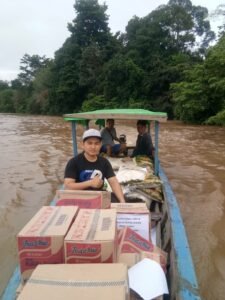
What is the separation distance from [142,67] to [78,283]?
97.0ft

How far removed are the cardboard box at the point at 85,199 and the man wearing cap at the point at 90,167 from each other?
563mm

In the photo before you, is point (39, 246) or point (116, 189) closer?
point (39, 246)

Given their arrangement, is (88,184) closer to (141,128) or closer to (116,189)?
(116,189)

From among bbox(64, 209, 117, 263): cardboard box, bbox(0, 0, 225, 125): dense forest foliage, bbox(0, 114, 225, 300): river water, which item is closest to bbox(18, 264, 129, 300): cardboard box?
bbox(64, 209, 117, 263): cardboard box

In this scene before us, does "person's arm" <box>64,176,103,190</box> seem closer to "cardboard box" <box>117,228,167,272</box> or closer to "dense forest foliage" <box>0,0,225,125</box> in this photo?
"cardboard box" <box>117,228,167,272</box>

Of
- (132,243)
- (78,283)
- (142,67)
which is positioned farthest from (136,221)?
(142,67)

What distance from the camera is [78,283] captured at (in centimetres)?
144

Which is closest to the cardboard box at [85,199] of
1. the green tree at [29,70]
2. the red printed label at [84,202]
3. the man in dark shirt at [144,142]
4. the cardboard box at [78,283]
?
the red printed label at [84,202]

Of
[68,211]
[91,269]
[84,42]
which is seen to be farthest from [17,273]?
[84,42]

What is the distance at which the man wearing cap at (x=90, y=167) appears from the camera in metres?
3.24

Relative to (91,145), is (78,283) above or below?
below

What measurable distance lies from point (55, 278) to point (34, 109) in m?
44.9

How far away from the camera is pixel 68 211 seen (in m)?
2.15

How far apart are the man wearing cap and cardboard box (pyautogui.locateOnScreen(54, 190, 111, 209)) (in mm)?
563
